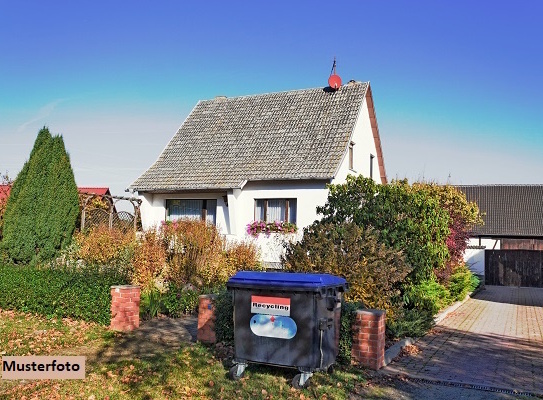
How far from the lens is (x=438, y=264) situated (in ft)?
43.6

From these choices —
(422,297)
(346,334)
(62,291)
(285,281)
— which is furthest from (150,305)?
(422,297)

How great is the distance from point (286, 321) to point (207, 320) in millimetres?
2271

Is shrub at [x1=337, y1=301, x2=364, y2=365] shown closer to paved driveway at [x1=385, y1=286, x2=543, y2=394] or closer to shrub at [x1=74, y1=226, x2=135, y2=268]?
paved driveway at [x1=385, y1=286, x2=543, y2=394]

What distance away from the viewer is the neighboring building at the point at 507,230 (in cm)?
3031

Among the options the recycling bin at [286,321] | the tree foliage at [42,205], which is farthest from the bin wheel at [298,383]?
the tree foliage at [42,205]

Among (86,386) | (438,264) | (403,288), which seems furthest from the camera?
(438,264)

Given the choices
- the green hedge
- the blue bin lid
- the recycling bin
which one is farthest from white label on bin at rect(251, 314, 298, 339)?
the green hedge

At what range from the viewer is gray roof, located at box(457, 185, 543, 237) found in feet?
111

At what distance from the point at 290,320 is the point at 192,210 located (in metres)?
16.1

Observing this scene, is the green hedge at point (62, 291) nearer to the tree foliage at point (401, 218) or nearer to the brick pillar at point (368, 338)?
the brick pillar at point (368, 338)

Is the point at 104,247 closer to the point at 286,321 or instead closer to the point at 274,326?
the point at 274,326

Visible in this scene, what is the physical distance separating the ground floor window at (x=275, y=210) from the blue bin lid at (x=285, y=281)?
13018 mm

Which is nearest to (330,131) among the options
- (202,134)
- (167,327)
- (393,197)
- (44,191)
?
(202,134)

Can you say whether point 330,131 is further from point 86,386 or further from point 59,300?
point 86,386
